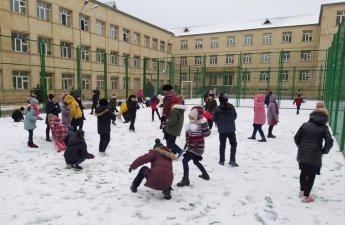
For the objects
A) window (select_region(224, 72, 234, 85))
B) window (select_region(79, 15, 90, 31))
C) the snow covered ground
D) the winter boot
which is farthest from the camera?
window (select_region(224, 72, 234, 85))

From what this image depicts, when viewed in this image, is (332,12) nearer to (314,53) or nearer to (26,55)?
(314,53)

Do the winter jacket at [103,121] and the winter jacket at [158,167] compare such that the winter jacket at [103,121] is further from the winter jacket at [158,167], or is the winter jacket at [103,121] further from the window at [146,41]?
the window at [146,41]

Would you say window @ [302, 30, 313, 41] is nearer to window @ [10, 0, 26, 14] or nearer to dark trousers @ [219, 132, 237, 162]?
window @ [10, 0, 26, 14]

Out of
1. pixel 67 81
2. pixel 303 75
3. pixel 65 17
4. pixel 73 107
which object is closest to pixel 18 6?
pixel 65 17

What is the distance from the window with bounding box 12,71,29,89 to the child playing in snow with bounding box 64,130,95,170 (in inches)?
755

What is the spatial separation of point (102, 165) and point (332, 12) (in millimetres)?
42103

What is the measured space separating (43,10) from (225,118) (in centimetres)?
2536

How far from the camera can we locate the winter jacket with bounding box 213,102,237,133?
585 centimetres

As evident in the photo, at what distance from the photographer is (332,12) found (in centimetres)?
3697

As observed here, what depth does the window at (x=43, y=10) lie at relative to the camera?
80.3 feet

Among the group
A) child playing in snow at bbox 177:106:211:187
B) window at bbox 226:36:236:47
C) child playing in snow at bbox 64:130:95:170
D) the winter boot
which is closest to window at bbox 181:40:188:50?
window at bbox 226:36:236:47

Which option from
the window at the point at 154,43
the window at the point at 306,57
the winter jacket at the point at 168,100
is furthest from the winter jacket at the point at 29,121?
the window at the point at 306,57

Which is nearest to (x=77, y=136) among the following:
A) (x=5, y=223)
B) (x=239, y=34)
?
(x=5, y=223)

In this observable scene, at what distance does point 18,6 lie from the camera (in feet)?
74.6
